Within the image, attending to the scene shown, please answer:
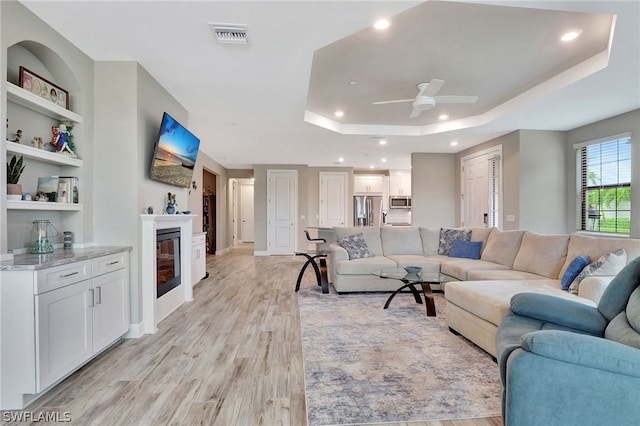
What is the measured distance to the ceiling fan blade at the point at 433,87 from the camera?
10.6 ft

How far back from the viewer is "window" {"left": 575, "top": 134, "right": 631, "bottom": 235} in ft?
14.7

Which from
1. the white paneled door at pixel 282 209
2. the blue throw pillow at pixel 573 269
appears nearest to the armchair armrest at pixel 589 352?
the blue throw pillow at pixel 573 269

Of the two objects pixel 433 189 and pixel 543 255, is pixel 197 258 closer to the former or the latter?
pixel 543 255

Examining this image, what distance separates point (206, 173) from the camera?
884 centimetres

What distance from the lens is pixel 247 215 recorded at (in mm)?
12414

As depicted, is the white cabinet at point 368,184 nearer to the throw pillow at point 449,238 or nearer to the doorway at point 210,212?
the doorway at point 210,212

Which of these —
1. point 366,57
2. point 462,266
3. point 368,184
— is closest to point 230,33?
point 366,57

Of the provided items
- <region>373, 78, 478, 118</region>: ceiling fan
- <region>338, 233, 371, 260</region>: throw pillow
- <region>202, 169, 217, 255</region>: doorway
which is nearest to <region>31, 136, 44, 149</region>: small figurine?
<region>373, 78, 478, 118</region>: ceiling fan

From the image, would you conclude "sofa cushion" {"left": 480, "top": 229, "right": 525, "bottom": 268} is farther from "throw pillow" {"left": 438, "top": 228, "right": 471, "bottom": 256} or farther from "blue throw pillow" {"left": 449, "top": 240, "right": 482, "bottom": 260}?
"throw pillow" {"left": 438, "top": 228, "right": 471, "bottom": 256}

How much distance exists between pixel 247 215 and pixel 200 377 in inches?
410

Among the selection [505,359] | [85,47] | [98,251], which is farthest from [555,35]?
[98,251]

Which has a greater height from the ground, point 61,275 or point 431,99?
point 431,99

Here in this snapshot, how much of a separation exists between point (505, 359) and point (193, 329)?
279cm

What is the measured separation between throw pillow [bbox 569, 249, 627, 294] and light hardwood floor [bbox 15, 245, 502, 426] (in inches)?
70.7
